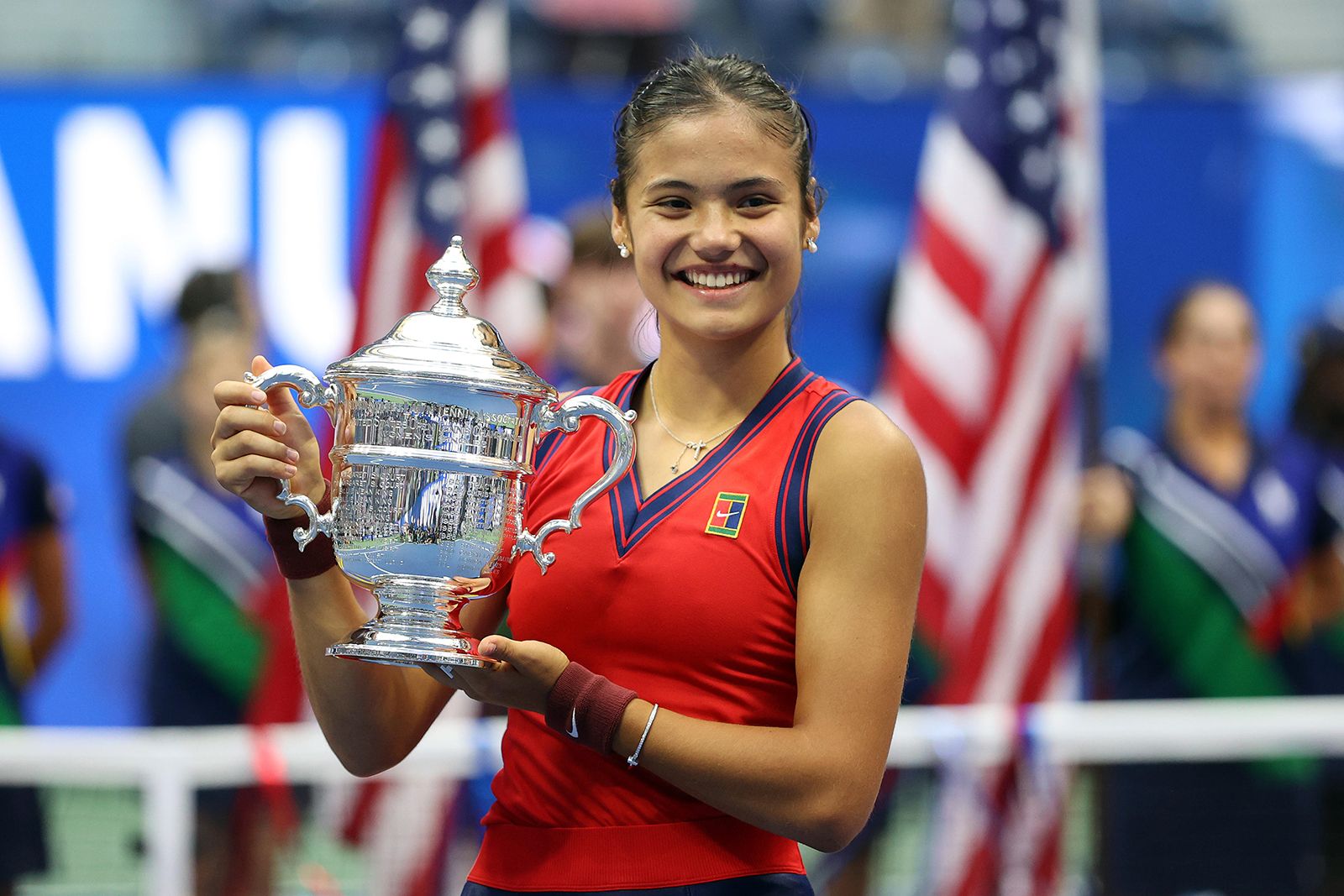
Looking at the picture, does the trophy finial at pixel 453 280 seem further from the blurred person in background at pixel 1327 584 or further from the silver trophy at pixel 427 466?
the blurred person in background at pixel 1327 584

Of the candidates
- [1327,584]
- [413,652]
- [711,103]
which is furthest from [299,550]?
[1327,584]

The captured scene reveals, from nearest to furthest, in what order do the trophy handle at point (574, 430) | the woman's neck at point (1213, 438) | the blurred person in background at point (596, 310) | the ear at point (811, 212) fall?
the trophy handle at point (574, 430) < the ear at point (811, 212) < the blurred person in background at point (596, 310) < the woman's neck at point (1213, 438)

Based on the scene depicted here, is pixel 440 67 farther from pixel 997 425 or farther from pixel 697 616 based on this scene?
pixel 697 616

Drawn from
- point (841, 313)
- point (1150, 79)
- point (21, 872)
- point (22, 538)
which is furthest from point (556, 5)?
point (21, 872)

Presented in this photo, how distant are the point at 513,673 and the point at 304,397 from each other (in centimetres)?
36

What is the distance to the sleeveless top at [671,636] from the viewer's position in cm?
161

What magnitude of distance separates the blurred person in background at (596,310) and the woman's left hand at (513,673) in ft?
6.61

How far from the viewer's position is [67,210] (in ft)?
20.8

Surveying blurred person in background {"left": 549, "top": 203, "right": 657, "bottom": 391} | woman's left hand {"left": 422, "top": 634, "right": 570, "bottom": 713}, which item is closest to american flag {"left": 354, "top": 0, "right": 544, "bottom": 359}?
blurred person in background {"left": 549, "top": 203, "right": 657, "bottom": 391}

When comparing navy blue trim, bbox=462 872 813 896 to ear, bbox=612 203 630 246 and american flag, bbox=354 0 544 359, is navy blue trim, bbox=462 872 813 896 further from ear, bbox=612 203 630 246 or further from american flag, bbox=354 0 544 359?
american flag, bbox=354 0 544 359

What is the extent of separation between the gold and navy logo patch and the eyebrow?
0.29 m

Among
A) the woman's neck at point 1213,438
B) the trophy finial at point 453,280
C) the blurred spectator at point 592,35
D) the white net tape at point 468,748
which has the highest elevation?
the blurred spectator at point 592,35

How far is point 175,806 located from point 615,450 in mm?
2050

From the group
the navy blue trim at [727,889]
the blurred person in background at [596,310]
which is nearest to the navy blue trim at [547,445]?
the navy blue trim at [727,889]
